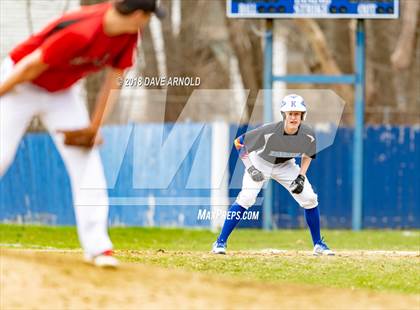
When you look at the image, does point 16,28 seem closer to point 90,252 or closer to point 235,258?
point 235,258

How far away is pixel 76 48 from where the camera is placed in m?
8.46

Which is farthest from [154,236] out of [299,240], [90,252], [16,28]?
[90,252]

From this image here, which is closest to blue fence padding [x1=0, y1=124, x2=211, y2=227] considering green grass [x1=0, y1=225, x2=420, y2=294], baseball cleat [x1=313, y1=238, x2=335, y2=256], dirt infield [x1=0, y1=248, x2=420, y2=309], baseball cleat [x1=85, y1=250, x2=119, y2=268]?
green grass [x1=0, y1=225, x2=420, y2=294]

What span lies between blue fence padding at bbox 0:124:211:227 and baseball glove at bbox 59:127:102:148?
13730 mm

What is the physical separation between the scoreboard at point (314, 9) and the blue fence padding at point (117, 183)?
8.54ft

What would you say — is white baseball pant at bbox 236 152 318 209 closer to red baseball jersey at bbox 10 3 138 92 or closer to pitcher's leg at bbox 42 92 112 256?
pitcher's leg at bbox 42 92 112 256

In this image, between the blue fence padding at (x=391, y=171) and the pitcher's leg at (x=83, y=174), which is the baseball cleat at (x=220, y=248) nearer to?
the pitcher's leg at (x=83, y=174)

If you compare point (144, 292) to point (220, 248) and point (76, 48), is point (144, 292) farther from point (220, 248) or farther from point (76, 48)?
point (220, 248)

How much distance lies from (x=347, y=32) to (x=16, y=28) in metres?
10.7

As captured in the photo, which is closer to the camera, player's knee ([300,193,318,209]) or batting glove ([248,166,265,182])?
batting glove ([248,166,265,182])

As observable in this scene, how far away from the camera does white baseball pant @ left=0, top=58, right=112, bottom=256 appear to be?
881 centimetres

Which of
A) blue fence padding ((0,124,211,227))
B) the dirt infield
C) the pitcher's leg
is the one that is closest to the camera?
the dirt infield

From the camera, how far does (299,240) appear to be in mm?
19594

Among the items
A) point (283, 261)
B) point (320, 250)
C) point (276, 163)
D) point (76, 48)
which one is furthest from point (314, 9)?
point (76, 48)
